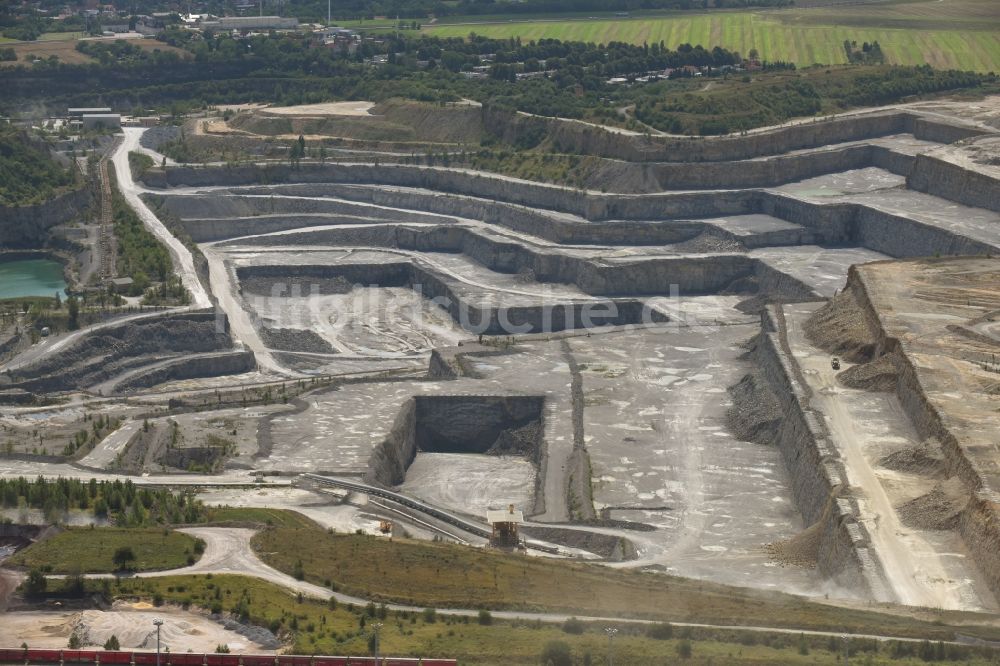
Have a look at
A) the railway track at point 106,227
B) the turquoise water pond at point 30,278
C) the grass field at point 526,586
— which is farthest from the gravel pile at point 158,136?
the grass field at point 526,586

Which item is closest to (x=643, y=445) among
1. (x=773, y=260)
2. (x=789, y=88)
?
(x=773, y=260)

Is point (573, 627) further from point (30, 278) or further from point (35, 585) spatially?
point (30, 278)

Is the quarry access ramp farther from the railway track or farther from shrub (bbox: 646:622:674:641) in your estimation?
the railway track

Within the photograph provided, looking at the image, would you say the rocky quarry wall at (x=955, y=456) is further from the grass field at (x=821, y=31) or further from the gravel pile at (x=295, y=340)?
the grass field at (x=821, y=31)

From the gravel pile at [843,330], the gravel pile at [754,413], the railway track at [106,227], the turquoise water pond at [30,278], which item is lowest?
the turquoise water pond at [30,278]

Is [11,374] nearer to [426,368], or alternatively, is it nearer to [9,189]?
[426,368]

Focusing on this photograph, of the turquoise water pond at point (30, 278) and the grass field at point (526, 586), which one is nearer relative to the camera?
the grass field at point (526, 586)

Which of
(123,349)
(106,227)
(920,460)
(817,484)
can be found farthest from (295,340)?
(920,460)

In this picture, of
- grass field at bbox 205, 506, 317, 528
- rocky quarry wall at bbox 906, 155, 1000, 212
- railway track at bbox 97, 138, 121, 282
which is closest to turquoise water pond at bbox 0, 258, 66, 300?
railway track at bbox 97, 138, 121, 282

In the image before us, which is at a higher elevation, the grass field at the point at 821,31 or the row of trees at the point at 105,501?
the grass field at the point at 821,31
